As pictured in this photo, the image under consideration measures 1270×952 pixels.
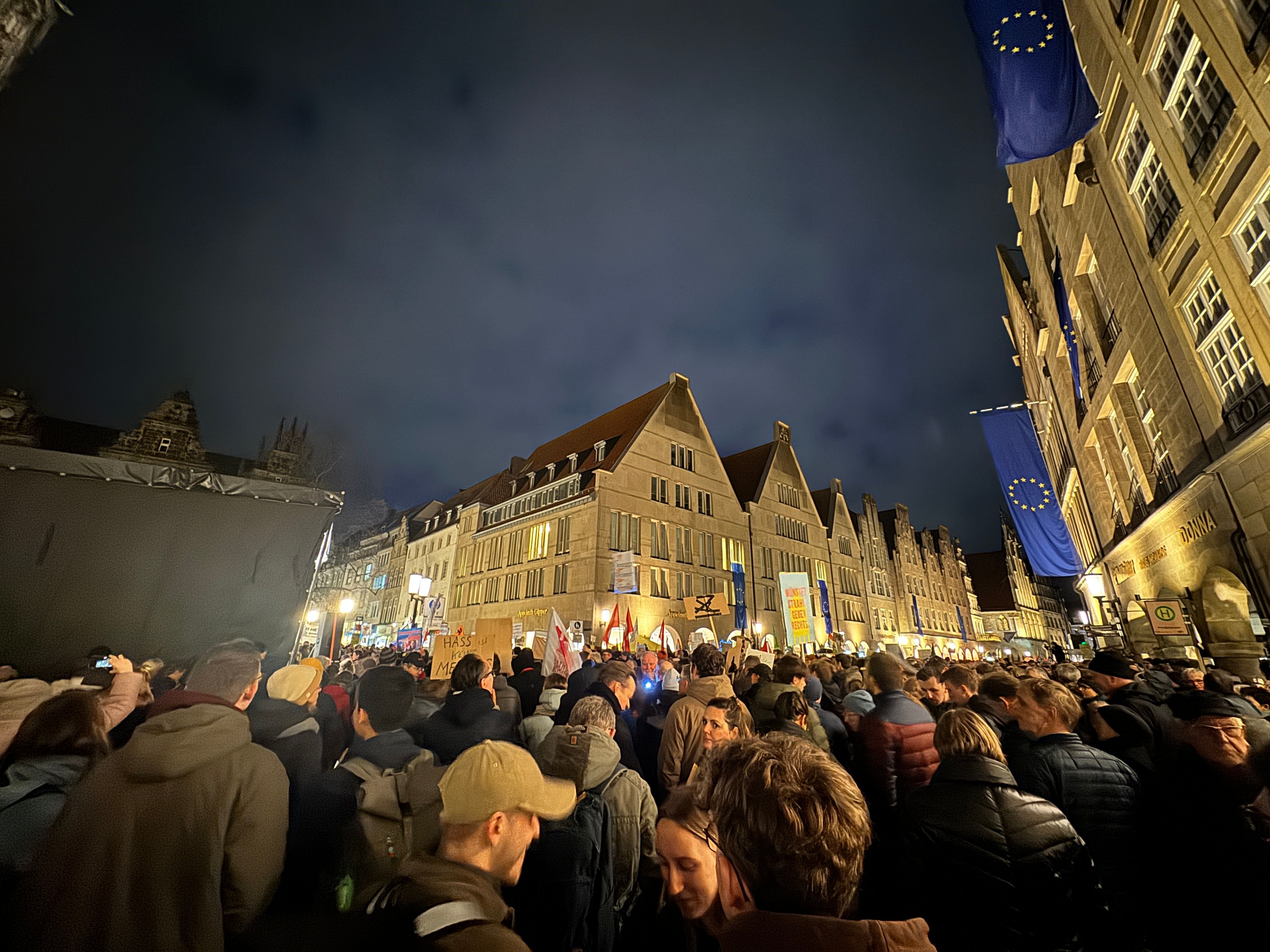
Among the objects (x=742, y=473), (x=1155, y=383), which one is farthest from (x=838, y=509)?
(x=1155, y=383)

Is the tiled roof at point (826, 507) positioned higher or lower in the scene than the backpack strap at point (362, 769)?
higher

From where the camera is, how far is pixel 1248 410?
8.98 metres

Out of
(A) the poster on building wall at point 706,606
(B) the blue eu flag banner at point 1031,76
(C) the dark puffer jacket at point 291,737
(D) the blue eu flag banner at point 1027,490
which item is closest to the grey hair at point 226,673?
(C) the dark puffer jacket at point 291,737

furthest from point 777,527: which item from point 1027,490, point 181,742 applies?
point 181,742

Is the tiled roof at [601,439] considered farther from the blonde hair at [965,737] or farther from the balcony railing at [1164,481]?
the blonde hair at [965,737]

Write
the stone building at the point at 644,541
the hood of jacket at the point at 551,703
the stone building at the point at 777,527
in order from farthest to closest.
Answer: the stone building at the point at 777,527
the stone building at the point at 644,541
the hood of jacket at the point at 551,703

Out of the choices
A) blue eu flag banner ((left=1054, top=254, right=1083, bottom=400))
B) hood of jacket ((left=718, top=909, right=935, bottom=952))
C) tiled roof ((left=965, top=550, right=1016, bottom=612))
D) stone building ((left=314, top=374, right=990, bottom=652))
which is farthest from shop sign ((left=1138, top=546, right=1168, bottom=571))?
tiled roof ((left=965, top=550, right=1016, bottom=612))

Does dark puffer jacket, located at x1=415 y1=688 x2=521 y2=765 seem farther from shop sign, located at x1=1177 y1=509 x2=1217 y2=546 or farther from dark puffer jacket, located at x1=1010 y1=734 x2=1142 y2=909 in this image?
shop sign, located at x1=1177 y1=509 x2=1217 y2=546

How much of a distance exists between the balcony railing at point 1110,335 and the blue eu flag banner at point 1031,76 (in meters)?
6.56

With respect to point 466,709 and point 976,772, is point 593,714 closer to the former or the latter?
point 466,709

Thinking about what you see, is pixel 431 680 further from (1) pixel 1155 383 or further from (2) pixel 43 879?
(1) pixel 1155 383

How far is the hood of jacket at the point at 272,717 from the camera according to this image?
2939mm

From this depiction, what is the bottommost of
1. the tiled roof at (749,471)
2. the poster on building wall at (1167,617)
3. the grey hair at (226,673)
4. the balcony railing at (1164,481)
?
the grey hair at (226,673)

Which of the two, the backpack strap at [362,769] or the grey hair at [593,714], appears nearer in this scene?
the backpack strap at [362,769]
